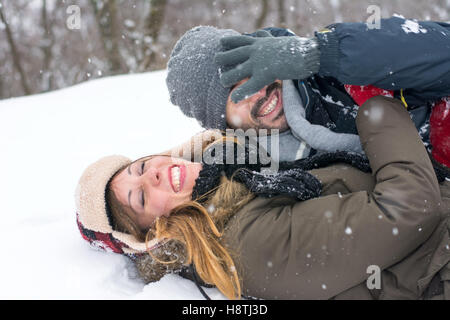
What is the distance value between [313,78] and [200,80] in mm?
648

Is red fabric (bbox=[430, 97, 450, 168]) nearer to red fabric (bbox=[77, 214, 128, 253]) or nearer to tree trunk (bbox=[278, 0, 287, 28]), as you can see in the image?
red fabric (bbox=[77, 214, 128, 253])

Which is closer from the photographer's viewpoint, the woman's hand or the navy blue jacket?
the navy blue jacket

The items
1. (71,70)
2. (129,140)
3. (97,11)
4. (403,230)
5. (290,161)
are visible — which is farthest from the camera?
(71,70)

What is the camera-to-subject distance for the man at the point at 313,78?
5.72ft

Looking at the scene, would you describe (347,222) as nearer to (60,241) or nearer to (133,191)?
(133,191)

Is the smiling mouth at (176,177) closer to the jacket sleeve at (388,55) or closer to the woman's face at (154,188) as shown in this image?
the woman's face at (154,188)

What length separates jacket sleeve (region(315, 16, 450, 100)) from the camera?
1726 mm

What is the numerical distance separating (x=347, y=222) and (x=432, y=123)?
911 millimetres

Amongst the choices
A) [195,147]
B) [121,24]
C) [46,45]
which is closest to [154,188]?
[195,147]

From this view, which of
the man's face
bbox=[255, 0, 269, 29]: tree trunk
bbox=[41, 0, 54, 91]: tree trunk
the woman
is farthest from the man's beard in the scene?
bbox=[41, 0, 54, 91]: tree trunk

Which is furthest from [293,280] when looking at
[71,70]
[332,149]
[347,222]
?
[71,70]

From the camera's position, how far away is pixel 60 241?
216 cm

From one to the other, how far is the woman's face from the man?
470 millimetres
